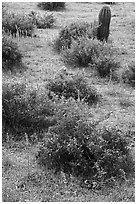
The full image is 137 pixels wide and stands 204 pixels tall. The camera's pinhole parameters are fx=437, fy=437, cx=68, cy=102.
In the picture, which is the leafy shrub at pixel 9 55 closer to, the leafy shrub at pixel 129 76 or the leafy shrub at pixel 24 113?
the leafy shrub at pixel 129 76

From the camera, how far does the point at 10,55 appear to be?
919 centimetres

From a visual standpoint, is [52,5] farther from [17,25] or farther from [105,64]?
[105,64]

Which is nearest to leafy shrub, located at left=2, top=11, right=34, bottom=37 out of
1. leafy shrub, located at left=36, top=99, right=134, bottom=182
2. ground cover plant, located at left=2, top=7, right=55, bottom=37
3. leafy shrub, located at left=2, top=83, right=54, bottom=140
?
ground cover plant, located at left=2, top=7, right=55, bottom=37

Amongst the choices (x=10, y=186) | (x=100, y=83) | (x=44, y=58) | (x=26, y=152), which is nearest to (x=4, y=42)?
(x=44, y=58)

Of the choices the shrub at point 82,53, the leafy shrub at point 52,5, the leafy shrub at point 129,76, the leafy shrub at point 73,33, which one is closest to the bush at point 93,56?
the shrub at point 82,53

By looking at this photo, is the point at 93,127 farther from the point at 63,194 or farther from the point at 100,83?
the point at 100,83

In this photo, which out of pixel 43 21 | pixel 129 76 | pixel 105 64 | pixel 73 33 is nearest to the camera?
pixel 129 76

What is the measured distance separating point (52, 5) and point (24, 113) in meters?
9.24

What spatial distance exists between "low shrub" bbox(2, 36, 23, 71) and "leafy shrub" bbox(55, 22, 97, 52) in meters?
1.30

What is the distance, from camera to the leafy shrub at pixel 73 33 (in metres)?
10.6

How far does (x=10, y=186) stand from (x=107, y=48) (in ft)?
18.4

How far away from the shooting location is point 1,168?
17.8ft

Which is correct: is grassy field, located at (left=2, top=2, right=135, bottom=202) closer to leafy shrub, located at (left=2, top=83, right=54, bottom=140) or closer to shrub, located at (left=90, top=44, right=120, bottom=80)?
shrub, located at (left=90, top=44, right=120, bottom=80)

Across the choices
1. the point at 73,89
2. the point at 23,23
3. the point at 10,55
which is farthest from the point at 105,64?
the point at 23,23
